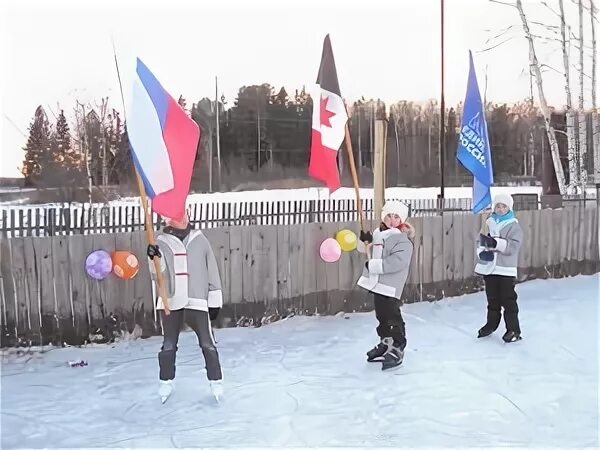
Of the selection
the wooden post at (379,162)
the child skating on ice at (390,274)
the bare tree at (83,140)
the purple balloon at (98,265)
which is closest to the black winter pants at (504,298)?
the child skating on ice at (390,274)

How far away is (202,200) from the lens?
14.9 m

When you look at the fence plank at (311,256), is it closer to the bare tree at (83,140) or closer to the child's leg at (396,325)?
the child's leg at (396,325)

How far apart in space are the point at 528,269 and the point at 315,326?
171 inches

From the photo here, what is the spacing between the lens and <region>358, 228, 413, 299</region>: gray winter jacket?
206 inches

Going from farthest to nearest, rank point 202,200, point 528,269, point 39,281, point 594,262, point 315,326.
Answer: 1. point 202,200
2. point 594,262
3. point 528,269
4. point 315,326
5. point 39,281

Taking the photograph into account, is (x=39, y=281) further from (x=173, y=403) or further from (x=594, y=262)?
(x=594, y=262)

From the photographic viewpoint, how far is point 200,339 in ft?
14.6

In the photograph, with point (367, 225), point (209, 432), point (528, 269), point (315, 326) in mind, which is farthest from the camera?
point (528, 269)

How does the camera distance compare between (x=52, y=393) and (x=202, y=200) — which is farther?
(x=202, y=200)

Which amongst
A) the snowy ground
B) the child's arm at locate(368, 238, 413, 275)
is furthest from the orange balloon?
the child's arm at locate(368, 238, 413, 275)

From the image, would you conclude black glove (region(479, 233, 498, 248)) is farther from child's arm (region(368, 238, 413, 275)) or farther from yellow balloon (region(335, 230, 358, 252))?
yellow balloon (region(335, 230, 358, 252))

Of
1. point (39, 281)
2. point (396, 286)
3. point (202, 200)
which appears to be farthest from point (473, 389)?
point (202, 200)

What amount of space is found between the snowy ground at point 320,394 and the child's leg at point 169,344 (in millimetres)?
224

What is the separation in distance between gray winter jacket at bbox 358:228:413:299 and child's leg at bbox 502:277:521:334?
4.35 feet
